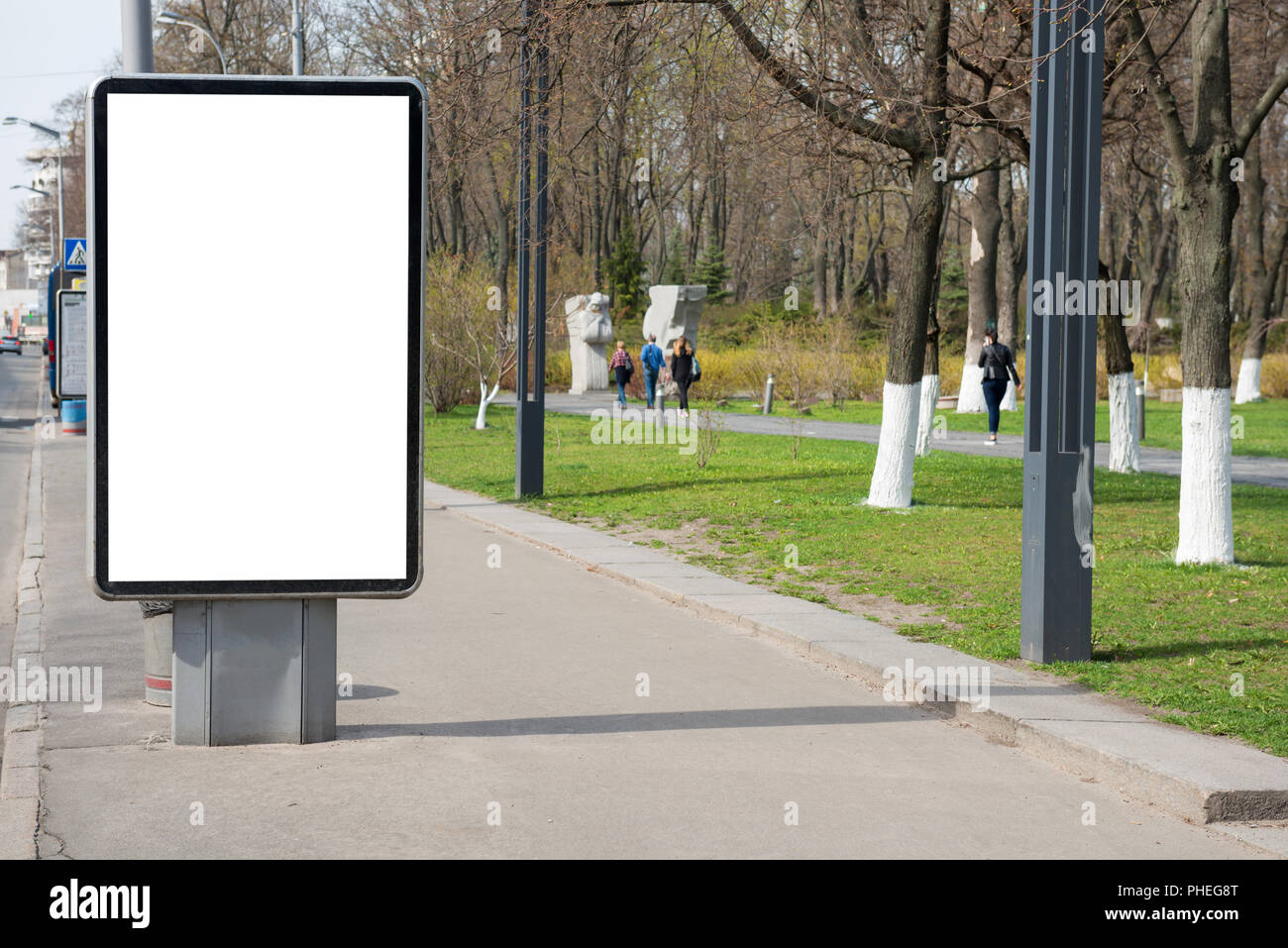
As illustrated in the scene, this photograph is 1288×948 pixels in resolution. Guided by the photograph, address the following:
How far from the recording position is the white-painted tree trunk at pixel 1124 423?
19.6 m

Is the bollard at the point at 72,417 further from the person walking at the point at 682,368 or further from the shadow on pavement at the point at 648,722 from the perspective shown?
the shadow on pavement at the point at 648,722

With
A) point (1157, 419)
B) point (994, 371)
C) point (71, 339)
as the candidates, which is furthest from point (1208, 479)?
point (1157, 419)

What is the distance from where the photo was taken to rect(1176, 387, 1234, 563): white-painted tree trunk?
11477 mm

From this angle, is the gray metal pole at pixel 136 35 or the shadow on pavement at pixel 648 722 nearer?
the shadow on pavement at pixel 648 722

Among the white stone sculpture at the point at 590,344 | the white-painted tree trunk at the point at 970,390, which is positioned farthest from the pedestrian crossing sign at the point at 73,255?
the white stone sculpture at the point at 590,344

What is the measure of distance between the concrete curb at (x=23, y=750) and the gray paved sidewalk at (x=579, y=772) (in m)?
0.08

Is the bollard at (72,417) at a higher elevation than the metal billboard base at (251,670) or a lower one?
higher

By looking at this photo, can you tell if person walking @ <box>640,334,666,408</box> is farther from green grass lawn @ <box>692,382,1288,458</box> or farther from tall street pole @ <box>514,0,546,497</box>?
tall street pole @ <box>514,0,546,497</box>

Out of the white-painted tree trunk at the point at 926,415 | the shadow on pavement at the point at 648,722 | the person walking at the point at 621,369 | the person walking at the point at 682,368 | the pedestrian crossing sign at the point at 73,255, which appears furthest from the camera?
the person walking at the point at 621,369

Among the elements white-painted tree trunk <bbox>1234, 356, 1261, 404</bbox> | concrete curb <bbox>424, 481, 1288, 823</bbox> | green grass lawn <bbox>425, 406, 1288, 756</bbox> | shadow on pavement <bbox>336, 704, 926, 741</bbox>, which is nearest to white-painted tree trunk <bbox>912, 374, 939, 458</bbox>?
green grass lawn <bbox>425, 406, 1288, 756</bbox>

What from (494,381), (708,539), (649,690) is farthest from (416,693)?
(494,381)

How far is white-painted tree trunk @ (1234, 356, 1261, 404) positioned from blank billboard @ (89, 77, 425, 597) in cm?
3534

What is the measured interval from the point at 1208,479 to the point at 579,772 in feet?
24.0

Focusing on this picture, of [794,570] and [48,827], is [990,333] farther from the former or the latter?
[48,827]
